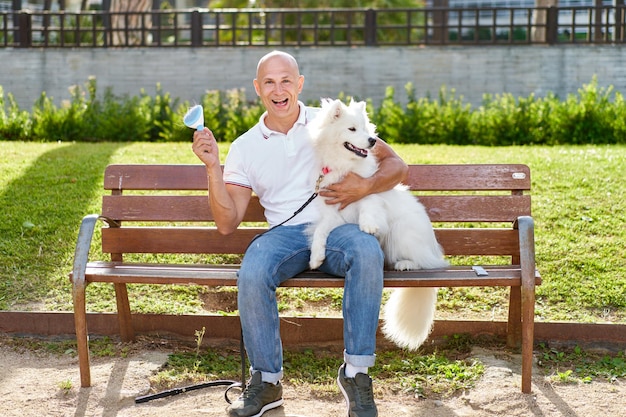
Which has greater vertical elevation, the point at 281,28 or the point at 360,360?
the point at 281,28

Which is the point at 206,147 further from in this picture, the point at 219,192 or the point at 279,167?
the point at 279,167

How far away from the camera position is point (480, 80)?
48.6 feet

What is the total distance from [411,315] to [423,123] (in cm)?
721

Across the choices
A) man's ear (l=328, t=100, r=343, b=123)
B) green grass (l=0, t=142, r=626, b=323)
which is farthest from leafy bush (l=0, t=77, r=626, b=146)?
man's ear (l=328, t=100, r=343, b=123)

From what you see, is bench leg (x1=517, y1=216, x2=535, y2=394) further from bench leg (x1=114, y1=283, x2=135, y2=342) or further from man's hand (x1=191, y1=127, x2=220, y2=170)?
bench leg (x1=114, y1=283, x2=135, y2=342)

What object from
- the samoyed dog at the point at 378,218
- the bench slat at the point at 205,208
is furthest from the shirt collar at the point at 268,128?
the bench slat at the point at 205,208

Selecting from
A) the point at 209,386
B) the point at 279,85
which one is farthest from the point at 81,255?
the point at 279,85

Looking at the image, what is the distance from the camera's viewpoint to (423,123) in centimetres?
1119

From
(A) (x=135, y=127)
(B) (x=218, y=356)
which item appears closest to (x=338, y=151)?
(B) (x=218, y=356)

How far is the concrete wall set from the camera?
1473 centimetres

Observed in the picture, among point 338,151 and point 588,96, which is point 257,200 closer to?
point 338,151

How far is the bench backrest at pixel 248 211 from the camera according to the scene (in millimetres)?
4566

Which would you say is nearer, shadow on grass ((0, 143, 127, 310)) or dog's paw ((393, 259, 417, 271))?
dog's paw ((393, 259, 417, 271))

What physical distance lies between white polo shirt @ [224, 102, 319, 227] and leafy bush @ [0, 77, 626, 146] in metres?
6.81
